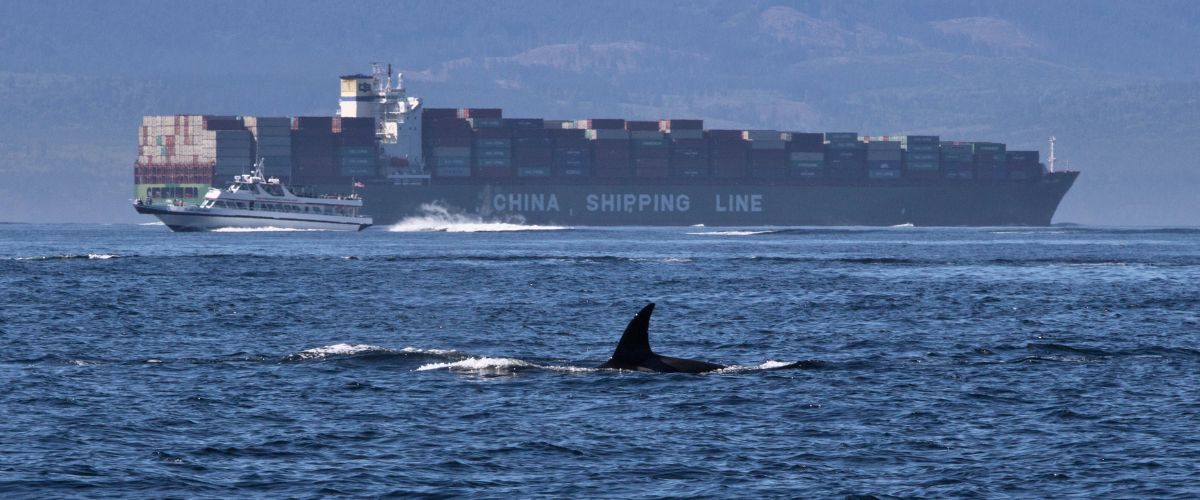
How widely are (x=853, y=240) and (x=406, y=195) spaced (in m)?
66.9

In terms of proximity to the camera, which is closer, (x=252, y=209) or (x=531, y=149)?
(x=252, y=209)

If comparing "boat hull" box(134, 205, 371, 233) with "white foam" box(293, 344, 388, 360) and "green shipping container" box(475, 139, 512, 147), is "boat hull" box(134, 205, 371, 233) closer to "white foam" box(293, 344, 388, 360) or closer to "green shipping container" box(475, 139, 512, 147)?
"green shipping container" box(475, 139, 512, 147)

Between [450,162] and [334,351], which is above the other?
[450,162]

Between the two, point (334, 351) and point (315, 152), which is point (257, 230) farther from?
point (334, 351)

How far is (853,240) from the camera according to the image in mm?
135500

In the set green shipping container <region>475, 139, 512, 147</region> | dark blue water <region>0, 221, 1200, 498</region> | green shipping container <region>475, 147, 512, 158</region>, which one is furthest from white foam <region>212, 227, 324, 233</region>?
dark blue water <region>0, 221, 1200, 498</region>

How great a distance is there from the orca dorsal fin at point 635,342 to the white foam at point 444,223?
151423mm

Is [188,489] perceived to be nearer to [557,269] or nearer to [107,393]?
[107,393]

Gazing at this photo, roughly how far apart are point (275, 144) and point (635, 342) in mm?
161754

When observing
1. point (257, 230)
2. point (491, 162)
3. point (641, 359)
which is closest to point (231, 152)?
point (491, 162)

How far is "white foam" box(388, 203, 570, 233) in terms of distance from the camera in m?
182

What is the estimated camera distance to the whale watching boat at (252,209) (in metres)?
143

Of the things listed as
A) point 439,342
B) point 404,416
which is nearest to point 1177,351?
point 439,342

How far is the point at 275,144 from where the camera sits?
185 meters
